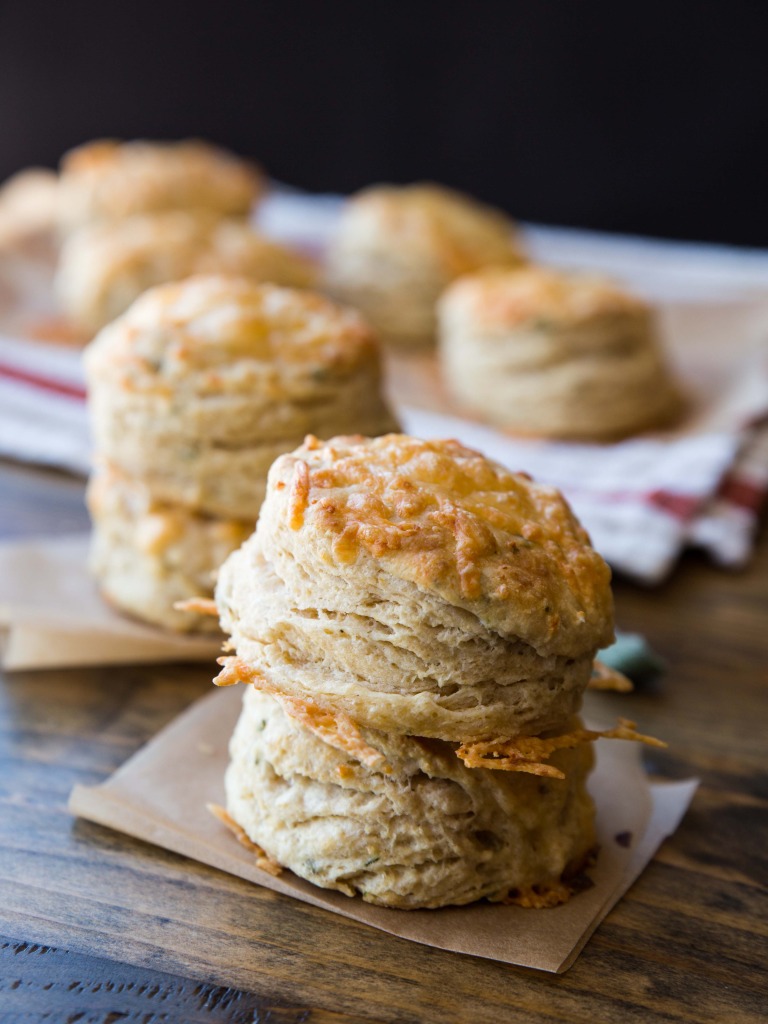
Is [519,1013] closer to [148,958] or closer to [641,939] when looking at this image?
[641,939]

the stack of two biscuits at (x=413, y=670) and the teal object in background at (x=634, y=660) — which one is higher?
the stack of two biscuits at (x=413, y=670)

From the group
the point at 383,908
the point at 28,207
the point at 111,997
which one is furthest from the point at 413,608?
the point at 28,207

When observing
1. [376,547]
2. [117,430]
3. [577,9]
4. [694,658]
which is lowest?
[694,658]

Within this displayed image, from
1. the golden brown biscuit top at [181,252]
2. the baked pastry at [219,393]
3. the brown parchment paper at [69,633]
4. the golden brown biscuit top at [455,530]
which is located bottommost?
the brown parchment paper at [69,633]

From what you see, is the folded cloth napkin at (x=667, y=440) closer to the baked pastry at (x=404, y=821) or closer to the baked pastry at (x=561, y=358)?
the baked pastry at (x=561, y=358)

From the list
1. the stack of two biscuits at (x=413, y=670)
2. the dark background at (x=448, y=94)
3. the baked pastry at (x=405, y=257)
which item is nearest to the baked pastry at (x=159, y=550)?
the stack of two biscuits at (x=413, y=670)

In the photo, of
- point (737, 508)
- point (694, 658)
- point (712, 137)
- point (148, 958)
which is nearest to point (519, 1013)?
point (148, 958)

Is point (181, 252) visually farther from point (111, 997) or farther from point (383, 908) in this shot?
point (111, 997)
